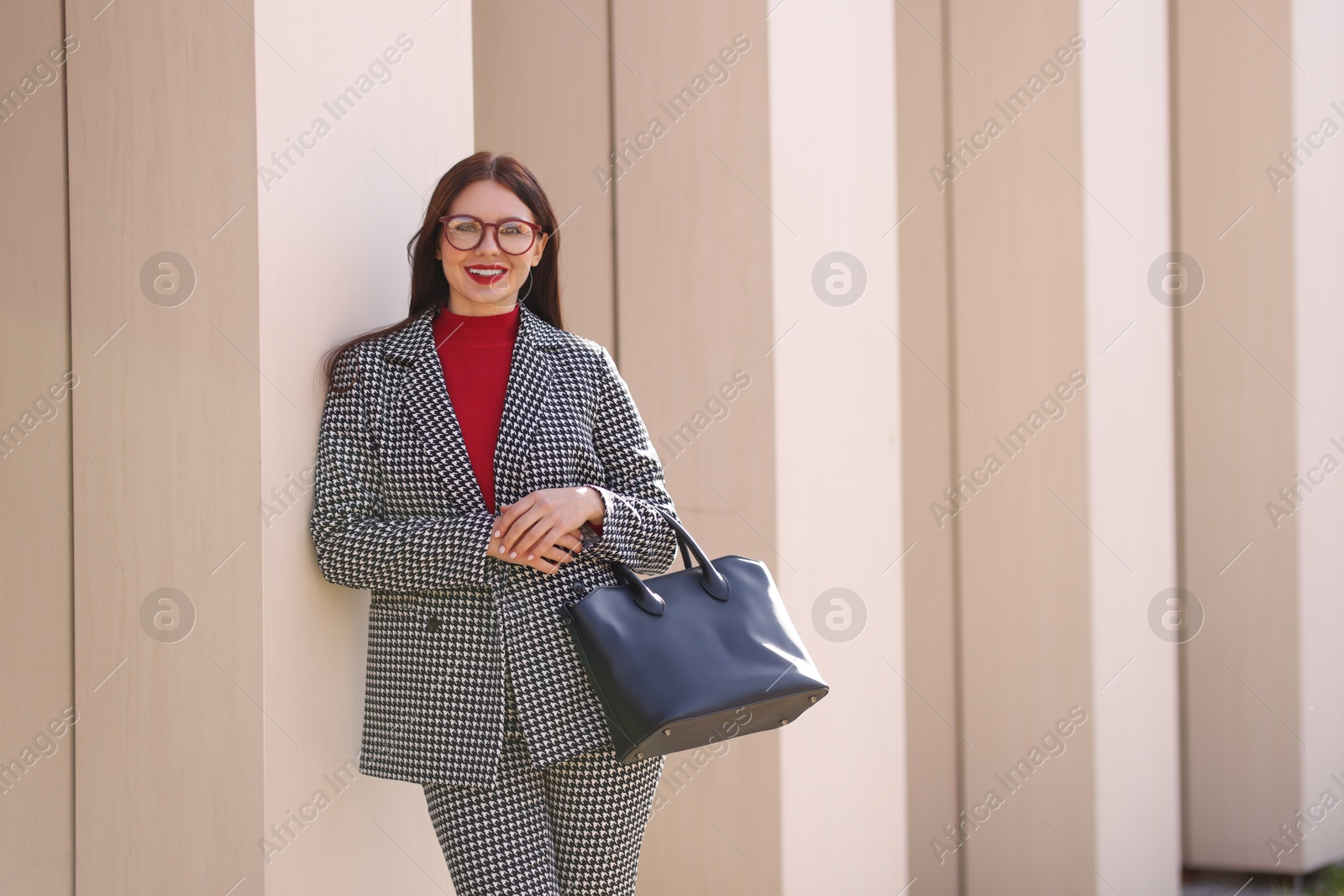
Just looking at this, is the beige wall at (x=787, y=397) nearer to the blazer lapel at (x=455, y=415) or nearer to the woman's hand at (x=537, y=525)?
the blazer lapel at (x=455, y=415)

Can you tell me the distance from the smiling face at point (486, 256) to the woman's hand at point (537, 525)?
0.41m

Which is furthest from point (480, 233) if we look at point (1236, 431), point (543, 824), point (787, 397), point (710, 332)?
point (1236, 431)

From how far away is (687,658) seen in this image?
1977 mm

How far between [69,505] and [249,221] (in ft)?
2.03

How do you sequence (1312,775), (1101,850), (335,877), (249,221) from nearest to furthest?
(249,221), (335,877), (1101,850), (1312,775)

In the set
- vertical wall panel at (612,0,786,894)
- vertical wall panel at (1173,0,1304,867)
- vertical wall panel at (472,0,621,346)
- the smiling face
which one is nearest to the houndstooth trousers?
the smiling face

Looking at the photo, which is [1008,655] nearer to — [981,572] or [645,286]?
[981,572]

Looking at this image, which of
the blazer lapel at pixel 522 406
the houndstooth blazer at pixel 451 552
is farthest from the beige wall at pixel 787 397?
the blazer lapel at pixel 522 406

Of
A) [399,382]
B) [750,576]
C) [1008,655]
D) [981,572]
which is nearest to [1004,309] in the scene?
[981,572]

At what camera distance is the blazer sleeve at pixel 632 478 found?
219cm

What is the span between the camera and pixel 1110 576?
389 cm

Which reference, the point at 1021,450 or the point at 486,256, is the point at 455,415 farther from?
the point at 1021,450

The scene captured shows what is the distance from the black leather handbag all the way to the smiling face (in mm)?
561

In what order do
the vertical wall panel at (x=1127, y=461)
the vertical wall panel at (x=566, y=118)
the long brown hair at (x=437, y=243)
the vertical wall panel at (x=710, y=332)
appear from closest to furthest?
the long brown hair at (x=437, y=243) < the vertical wall panel at (x=710, y=332) < the vertical wall panel at (x=566, y=118) < the vertical wall panel at (x=1127, y=461)
